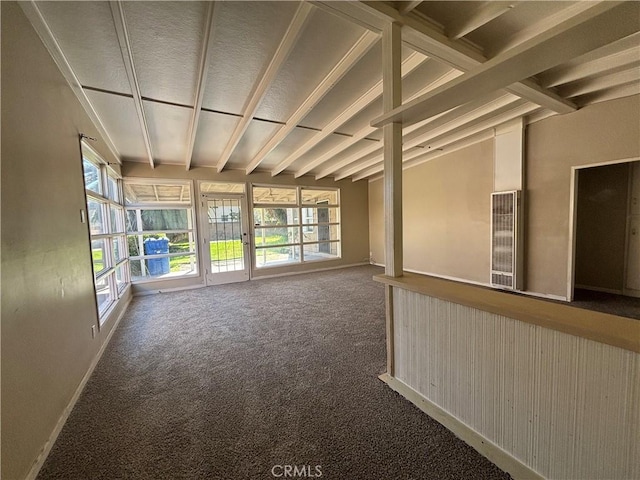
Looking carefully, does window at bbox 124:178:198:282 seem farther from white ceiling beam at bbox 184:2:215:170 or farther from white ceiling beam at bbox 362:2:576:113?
white ceiling beam at bbox 362:2:576:113

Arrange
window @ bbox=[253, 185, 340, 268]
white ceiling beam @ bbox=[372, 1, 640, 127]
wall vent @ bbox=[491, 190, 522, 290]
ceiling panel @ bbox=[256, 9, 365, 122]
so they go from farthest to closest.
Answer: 1. window @ bbox=[253, 185, 340, 268]
2. wall vent @ bbox=[491, 190, 522, 290]
3. ceiling panel @ bbox=[256, 9, 365, 122]
4. white ceiling beam @ bbox=[372, 1, 640, 127]

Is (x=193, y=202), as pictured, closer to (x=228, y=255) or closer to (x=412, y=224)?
(x=228, y=255)

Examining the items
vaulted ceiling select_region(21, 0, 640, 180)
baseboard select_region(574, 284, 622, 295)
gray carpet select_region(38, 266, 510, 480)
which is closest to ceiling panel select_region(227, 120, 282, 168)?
vaulted ceiling select_region(21, 0, 640, 180)

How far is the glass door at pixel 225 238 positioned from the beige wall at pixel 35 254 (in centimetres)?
326

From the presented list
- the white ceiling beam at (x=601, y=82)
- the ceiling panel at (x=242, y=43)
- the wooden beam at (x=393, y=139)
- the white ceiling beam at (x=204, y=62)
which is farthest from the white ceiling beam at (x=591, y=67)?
the white ceiling beam at (x=204, y=62)

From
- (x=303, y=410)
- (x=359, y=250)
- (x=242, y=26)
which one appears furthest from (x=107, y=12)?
(x=359, y=250)

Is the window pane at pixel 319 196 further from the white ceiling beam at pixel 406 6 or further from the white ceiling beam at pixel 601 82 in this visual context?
the white ceiling beam at pixel 406 6

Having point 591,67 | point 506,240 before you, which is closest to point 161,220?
point 506,240

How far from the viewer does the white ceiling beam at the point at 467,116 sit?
3402mm

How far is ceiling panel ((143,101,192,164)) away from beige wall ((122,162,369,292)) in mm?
356

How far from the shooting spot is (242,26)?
1982mm

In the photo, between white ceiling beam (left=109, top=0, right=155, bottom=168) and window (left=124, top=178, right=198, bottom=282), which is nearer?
white ceiling beam (left=109, top=0, right=155, bottom=168)

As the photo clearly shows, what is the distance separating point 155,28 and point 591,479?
3603 mm

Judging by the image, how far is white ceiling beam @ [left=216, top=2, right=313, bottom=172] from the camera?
1.88 metres
